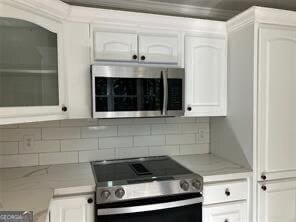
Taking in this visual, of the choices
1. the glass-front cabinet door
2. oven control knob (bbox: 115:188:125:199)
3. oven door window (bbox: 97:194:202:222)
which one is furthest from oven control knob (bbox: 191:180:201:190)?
the glass-front cabinet door

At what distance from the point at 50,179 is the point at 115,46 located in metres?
1.06

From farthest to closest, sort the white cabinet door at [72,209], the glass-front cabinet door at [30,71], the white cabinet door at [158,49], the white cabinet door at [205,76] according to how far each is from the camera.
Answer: the white cabinet door at [205,76]
the white cabinet door at [158,49]
the white cabinet door at [72,209]
the glass-front cabinet door at [30,71]

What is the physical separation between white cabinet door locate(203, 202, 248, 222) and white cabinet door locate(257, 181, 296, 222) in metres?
0.12

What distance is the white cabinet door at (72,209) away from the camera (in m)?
1.50

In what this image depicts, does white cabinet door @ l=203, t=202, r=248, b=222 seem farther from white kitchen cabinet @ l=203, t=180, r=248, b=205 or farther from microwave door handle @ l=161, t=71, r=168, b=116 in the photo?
microwave door handle @ l=161, t=71, r=168, b=116

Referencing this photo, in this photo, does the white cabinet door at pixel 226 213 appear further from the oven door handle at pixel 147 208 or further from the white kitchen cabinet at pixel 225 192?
the oven door handle at pixel 147 208

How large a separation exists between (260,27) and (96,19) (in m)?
1.21

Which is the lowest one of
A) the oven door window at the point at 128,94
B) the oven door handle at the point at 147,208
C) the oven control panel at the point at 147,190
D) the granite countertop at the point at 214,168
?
the oven door handle at the point at 147,208

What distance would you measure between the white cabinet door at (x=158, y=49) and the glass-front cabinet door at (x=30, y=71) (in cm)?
61

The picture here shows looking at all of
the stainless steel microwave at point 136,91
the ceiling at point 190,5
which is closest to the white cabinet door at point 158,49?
the stainless steel microwave at point 136,91

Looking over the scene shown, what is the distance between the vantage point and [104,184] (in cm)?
153

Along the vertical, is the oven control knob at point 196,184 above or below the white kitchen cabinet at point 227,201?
above

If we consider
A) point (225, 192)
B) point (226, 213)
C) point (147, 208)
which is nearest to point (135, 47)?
point (147, 208)

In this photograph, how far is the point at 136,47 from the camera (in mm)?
1891
